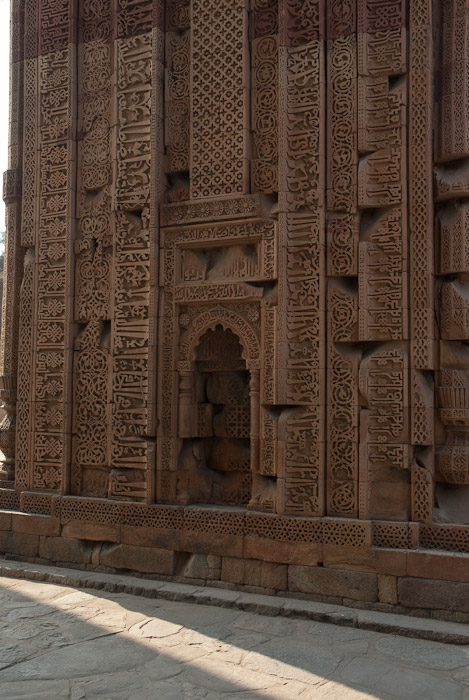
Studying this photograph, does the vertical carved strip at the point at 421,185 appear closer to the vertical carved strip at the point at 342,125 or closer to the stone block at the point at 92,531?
the vertical carved strip at the point at 342,125

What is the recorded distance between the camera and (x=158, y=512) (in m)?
6.07

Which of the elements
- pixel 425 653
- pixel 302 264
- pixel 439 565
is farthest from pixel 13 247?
pixel 425 653

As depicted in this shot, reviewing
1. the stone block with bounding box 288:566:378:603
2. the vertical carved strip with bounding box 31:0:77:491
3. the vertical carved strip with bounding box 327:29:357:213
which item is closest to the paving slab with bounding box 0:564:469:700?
the stone block with bounding box 288:566:378:603

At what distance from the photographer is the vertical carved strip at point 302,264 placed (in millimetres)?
5605

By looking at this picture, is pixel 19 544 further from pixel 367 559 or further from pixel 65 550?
pixel 367 559

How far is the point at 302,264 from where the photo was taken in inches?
225

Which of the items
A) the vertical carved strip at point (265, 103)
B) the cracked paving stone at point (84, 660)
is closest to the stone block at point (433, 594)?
the cracked paving stone at point (84, 660)

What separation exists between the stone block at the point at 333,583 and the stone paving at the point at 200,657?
38 cm

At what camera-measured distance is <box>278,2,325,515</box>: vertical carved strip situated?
221 inches

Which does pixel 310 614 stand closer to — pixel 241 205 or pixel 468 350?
pixel 468 350

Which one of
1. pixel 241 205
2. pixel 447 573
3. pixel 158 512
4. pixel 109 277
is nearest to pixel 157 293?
pixel 109 277

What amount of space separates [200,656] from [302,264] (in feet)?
10.3

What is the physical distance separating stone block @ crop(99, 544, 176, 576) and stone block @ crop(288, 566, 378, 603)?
3.78 ft

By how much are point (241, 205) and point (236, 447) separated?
7.27ft
